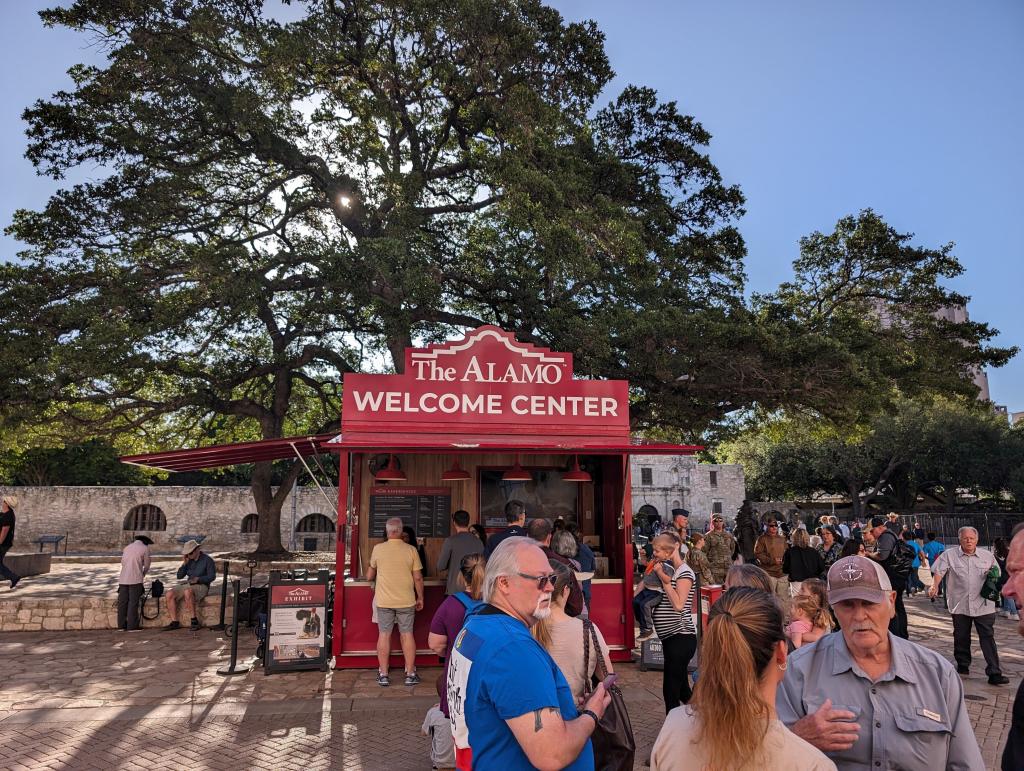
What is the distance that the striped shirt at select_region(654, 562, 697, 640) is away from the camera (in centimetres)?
571

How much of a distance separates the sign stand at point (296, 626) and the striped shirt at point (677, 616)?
15.3ft

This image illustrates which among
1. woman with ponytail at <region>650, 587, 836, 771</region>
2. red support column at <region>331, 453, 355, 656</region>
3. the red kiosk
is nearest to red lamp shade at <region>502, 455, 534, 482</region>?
the red kiosk

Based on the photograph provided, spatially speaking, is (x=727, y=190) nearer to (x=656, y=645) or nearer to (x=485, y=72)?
(x=485, y=72)

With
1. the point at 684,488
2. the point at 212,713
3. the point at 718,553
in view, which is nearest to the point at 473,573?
the point at 212,713

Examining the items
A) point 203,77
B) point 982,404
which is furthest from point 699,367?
point 203,77

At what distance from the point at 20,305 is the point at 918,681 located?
17440mm

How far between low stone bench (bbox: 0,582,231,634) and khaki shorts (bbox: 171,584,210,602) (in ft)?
0.35

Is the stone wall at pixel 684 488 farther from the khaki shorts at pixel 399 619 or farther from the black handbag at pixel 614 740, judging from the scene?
the black handbag at pixel 614 740

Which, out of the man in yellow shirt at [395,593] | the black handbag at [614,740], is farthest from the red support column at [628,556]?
the black handbag at [614,740]

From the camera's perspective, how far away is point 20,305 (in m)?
14.8

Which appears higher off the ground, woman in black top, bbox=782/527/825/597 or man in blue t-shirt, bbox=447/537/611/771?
man in blue t-shirt, bbox=447/537/611/771

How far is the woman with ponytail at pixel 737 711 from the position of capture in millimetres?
2016

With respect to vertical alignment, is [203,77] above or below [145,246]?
above

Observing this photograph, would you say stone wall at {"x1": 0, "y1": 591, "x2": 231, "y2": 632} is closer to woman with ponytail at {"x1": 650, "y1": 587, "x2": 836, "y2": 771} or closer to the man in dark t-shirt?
the man in dark t-shirt
